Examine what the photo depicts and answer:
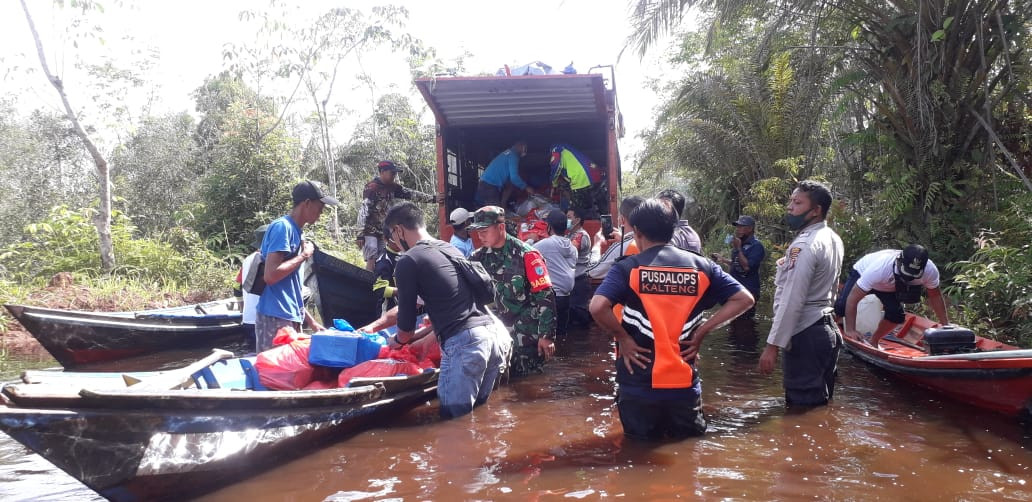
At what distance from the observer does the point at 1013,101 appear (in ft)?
22.7

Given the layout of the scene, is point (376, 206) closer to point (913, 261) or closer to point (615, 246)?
point (615, 246)

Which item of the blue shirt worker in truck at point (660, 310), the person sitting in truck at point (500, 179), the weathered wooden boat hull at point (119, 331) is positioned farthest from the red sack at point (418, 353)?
the person sitting in truck at point (500, 179)

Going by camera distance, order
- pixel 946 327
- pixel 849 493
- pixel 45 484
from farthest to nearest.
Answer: pixel 946 327 < pixel 45 484 < pixel 849 493

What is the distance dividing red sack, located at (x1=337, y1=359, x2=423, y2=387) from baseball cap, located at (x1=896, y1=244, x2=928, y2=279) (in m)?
3.62

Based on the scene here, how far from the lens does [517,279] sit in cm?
492

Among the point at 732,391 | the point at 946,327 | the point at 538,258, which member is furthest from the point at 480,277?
the point at 946,327

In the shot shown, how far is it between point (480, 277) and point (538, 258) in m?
0.92

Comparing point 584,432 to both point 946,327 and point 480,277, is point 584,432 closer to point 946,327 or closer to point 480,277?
point 480,277

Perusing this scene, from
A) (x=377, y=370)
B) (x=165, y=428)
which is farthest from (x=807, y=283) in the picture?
(x=165, y=428)

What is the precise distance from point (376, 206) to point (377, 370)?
3.68 metres

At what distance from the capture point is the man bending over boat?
16.3 feet

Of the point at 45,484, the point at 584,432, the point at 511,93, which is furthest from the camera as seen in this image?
the point at 511,93

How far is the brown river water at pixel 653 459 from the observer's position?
2963mm

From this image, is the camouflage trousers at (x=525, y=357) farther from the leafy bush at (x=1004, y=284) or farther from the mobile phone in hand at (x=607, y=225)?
the leafy bush at (x=1004, y=284)
